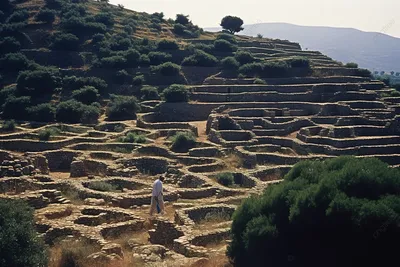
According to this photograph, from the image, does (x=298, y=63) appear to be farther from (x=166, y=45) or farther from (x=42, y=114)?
(x=42, y=114)

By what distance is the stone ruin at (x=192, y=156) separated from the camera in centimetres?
1431

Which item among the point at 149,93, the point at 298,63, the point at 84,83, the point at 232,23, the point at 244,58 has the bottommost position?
the point at 149,93

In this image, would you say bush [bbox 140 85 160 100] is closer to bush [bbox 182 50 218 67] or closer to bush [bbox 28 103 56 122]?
bush [bbox 182 50 218 67]

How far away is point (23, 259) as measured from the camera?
10102 mm

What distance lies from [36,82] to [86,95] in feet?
15.1

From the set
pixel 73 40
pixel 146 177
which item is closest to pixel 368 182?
pixel 146 177

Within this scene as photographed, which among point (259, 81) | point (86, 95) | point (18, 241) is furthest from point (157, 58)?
point (18, 241)

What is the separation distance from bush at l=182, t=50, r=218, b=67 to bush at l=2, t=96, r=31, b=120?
17.5m

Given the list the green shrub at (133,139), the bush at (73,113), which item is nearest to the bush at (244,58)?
the bush at (73,113)

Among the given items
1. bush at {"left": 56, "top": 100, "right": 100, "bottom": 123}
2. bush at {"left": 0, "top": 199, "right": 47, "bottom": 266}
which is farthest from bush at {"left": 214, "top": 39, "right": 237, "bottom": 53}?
bush at {"left": 0, "top": 199, "right": 47, "bottom": 266}

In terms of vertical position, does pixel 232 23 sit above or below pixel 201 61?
above

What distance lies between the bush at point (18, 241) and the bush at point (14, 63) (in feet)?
125

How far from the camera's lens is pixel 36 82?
4066 centimetres

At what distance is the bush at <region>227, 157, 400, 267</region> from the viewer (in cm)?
953
